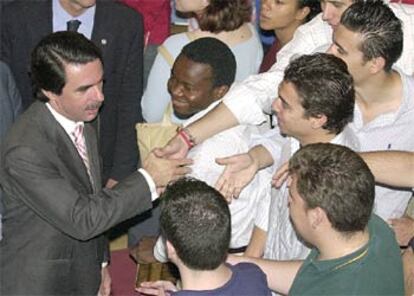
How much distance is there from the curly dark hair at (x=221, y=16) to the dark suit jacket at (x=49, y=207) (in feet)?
3.58

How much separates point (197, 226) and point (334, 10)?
1488mm

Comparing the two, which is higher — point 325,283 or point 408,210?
point 325,283

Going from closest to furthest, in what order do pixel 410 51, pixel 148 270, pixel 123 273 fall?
pixel 410 51 → pixel 148 270 → pixel 123 273

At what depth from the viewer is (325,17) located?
352cm

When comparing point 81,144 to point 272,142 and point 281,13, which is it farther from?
point 281,13

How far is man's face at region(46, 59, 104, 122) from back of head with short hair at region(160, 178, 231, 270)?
0.71m

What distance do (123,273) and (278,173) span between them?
1583mm

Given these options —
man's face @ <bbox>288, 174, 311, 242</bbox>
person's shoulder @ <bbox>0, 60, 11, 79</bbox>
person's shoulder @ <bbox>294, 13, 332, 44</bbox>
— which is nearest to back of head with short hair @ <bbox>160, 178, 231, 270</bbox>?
man's face @ <bbox>288, 174, 311, 242</bbox>

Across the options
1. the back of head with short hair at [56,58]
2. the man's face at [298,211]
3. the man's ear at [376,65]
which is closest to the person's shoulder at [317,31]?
the man's ear at [376,65]

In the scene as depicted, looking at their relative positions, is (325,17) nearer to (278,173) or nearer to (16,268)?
(278,173)

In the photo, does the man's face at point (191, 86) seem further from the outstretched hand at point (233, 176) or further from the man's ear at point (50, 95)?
the man's ear at point (50, 95)

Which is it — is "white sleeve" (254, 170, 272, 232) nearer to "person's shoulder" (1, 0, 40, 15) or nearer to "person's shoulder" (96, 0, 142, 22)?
"person's shoulder" (96, 0, 142, 22)

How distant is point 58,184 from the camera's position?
2842mm

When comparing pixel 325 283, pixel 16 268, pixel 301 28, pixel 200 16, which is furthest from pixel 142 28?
pixel 325 283
